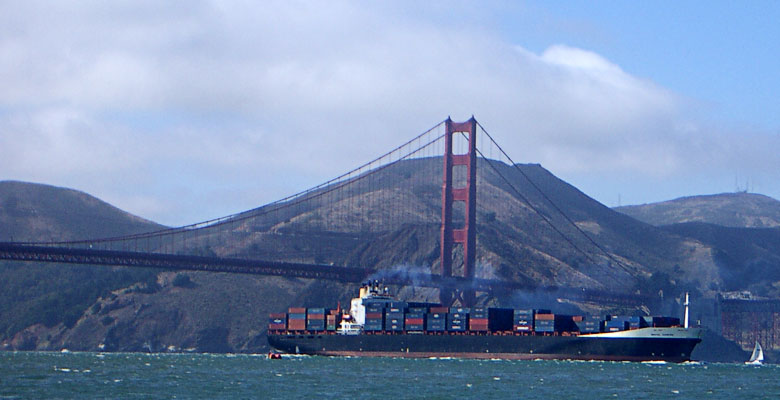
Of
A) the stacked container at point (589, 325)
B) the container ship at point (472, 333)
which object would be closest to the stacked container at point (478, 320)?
the container ship at point (472, 333)

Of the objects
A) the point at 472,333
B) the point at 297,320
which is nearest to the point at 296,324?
the point at 297,320

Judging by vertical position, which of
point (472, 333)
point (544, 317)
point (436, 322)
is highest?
point (544, 317)

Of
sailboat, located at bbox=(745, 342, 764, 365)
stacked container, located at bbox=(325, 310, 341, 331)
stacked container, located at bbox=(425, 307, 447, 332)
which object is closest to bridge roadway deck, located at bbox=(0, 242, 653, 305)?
stacked container, located at bbox=(325, 310, 341, 331)

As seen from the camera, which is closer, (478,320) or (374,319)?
(478,320)

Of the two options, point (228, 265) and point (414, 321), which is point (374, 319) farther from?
point (228, 265)

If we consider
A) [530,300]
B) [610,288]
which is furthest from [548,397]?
[610,288]

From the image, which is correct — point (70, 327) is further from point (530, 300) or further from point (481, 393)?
point (481, 393)
